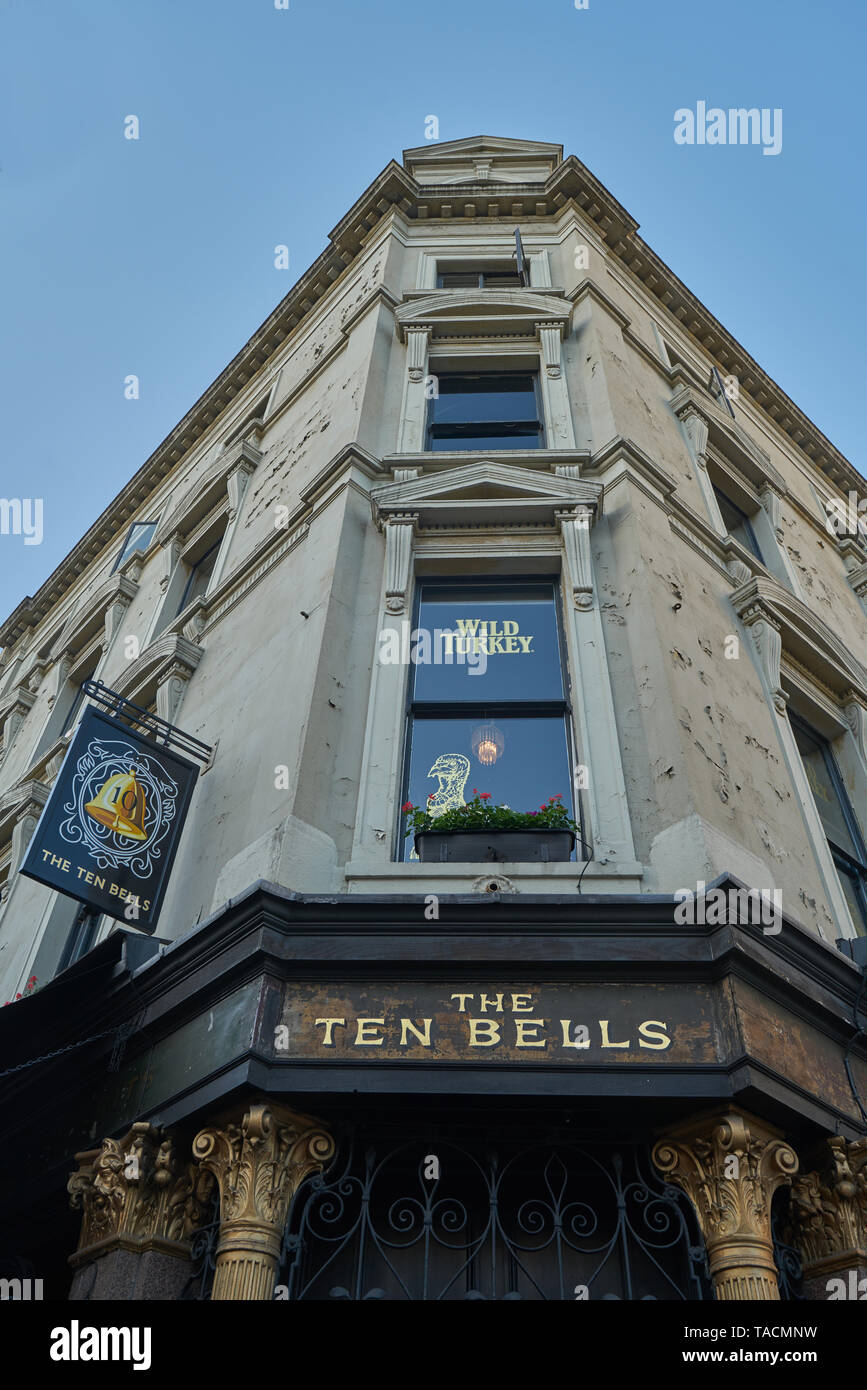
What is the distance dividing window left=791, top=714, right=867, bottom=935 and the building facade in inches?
2.1

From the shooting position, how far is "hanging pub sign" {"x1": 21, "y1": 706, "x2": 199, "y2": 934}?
26.0 feet

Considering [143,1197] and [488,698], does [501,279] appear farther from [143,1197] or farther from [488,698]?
[143,1197]

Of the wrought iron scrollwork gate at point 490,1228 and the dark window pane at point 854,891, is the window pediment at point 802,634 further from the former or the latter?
the wrought iron scrollwork gate at point 490,1228

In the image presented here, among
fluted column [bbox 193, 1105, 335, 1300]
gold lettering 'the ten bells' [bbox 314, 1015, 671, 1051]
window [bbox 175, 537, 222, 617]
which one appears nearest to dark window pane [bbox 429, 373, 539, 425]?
window [bbox 175, 537, 222, 617]

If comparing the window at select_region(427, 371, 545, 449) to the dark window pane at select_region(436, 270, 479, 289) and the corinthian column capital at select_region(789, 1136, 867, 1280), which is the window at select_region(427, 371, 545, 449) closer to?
the dark window pane at select_region(436, 270, 479, 289)

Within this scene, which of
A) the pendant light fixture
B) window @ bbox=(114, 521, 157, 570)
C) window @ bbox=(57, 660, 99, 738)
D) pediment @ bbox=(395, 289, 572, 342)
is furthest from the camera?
window @ bbox=(114, 521, 157, 570)

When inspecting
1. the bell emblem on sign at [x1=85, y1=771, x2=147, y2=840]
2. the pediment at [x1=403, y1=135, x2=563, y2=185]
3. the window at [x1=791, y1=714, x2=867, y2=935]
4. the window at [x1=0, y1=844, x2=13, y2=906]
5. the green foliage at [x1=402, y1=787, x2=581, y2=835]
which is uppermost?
the pediment at [x1=403, y1=135, x2=563, y2=185]

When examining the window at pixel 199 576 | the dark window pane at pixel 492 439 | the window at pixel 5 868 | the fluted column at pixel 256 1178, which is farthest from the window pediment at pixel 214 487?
the fluted column at pixel 256 1178

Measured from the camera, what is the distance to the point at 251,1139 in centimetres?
591

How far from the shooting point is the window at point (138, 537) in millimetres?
18297

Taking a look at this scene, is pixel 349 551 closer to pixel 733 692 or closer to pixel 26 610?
pixel 733 692

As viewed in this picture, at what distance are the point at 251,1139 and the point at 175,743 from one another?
4737 mm

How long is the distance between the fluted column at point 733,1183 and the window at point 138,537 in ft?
47.7
